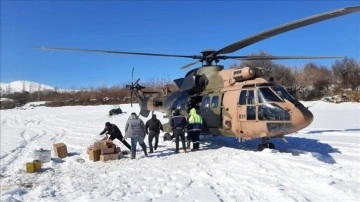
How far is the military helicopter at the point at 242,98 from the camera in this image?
34.2ft

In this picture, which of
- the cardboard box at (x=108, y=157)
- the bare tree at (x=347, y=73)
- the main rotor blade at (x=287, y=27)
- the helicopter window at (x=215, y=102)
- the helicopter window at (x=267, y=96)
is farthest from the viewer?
the bare tree at (x=347, y=73)

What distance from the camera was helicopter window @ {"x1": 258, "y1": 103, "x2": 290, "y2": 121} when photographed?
10.5 meters

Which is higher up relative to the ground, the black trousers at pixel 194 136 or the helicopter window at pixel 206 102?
the helicopter window at pixel 206 102

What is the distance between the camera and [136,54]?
41.7ft

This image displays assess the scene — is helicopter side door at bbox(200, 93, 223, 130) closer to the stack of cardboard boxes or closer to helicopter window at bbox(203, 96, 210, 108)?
helicopter window at bbox(203, 96, 210, 108)

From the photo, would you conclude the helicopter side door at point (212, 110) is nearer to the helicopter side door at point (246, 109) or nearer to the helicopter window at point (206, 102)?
the helicopter window at point (206, 102)

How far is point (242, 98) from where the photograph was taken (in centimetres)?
1152

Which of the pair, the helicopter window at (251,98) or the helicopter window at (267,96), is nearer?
the helicopter window at (267,96)

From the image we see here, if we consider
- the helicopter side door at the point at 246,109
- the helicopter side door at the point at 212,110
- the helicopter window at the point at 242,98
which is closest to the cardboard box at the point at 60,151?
the helicopter side door at the point at 212,110

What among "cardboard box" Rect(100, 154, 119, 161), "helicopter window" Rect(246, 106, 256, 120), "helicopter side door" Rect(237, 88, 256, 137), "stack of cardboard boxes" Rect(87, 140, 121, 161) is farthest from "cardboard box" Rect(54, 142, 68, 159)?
"helicopter window" Rect(246, 106, 256, 120)

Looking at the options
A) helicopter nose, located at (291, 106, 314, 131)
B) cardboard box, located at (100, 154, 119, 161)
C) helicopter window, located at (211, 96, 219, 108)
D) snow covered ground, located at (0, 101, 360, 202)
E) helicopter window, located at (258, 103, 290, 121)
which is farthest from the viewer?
helicopter window, located at (211, 96, 219, 108)

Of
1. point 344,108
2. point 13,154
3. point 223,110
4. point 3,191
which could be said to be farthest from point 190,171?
point 344,108

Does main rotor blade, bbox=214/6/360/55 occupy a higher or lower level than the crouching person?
higher

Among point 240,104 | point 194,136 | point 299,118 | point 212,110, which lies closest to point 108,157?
point 194,136
